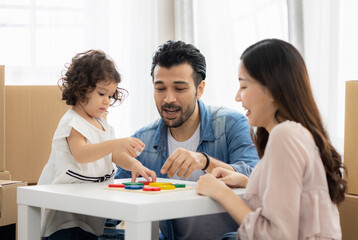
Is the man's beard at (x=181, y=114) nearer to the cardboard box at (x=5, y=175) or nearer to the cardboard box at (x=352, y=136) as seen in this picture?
the cardboard box at (x=352, y=136)

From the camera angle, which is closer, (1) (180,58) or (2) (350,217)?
(2) (350,217)

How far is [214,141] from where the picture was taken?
1.85 meters

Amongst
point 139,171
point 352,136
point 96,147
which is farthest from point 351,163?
point 96,147

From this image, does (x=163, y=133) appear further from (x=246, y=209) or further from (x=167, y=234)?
(x=246, y=209)

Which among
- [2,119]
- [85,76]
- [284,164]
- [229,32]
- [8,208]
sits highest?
[229,32]

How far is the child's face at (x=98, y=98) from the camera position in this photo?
1499 mm

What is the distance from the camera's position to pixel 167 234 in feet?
5.82

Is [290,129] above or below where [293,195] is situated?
above

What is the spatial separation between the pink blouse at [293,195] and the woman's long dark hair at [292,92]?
0.03m

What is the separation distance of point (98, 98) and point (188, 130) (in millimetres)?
529

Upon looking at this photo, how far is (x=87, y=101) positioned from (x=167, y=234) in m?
0.59

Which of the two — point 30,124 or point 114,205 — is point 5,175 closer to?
point 30,124

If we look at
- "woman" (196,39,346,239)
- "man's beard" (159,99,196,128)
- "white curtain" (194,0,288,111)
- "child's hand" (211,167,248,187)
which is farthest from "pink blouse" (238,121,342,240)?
"white curtain" (194,0,288,111)

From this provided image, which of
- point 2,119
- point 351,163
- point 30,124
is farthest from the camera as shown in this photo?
point 30,124
